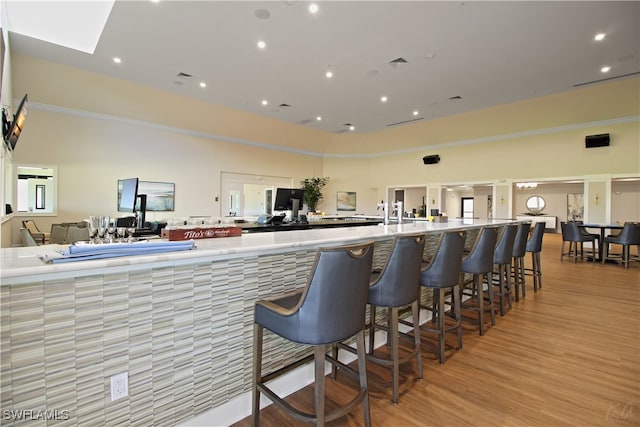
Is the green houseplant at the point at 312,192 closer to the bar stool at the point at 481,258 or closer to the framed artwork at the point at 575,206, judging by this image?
the bar stool at the point at 481,258

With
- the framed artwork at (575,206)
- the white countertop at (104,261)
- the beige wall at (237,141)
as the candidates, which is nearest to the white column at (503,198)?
the beige wall at (237,141)

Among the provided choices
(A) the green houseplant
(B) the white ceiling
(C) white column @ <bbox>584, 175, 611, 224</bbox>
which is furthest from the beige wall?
(B) the white ceiling

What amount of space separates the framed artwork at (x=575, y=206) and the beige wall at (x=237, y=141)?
6432 millimetres

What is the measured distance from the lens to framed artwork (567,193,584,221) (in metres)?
12.8

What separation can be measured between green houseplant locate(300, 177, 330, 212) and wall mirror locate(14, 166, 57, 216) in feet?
23.5

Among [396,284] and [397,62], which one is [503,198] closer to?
[397,62]

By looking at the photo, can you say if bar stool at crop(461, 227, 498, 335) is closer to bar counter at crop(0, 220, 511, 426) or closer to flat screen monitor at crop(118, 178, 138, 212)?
bar counter at crop(0, 220, 511, 426)

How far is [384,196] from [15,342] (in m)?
11.8

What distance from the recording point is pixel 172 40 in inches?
180

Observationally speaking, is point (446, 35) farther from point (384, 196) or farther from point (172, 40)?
point (384, 196)

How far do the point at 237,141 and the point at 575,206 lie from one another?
584 inches

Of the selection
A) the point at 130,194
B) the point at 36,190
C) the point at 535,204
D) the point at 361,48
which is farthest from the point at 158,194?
the point at 535,204

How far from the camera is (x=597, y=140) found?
7.57m

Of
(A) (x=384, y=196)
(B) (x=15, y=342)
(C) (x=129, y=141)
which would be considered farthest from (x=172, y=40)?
(A) (x=384, y=196)
